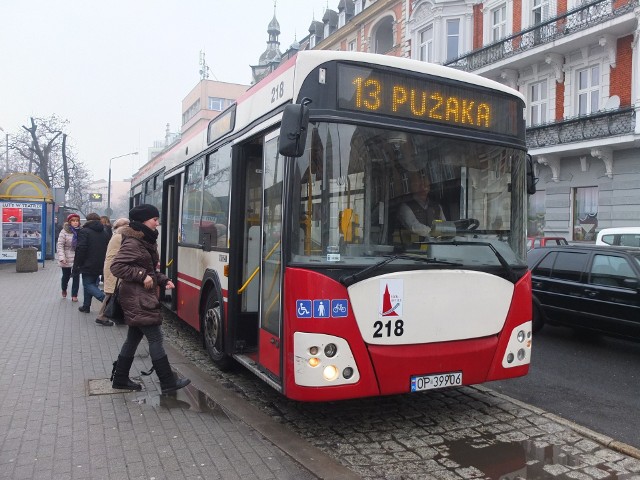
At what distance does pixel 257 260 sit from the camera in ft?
19.0

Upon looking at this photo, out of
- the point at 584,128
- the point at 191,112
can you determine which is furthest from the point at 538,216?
the point at 191,112

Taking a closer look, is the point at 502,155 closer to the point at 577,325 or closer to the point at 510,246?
the point at 510,246

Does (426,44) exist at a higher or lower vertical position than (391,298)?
higher

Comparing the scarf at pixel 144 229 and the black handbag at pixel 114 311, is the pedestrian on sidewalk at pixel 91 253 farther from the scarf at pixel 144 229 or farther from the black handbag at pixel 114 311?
the scarf at pixel 144 229

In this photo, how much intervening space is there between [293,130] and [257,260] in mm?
1807

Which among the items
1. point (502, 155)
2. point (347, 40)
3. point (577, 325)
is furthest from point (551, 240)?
point (347, 40)

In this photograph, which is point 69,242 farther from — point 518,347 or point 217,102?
point 217,102

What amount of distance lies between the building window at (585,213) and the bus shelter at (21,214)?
1987 cm

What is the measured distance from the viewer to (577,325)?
9.10 meters

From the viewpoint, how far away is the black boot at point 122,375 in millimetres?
5727

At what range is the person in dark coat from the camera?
552 cm

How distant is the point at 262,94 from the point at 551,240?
577 inches

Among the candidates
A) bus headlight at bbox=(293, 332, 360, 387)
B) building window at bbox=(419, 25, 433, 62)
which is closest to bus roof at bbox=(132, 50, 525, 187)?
bus headlight at bbox=(293, 332, 360, 387)

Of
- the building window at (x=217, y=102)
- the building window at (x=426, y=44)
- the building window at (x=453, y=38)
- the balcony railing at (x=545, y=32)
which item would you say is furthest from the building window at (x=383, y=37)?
the building window at (x=217, y=102)
